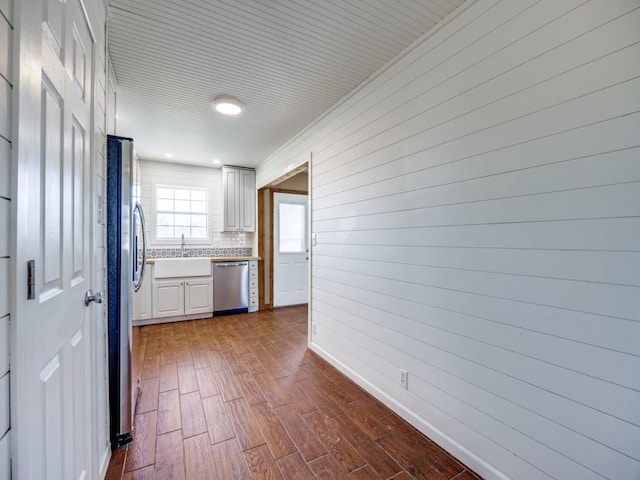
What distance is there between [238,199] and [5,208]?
15.2 feet

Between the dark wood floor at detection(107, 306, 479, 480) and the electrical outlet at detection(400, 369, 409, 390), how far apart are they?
24 centimetres

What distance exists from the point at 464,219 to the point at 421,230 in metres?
0.31

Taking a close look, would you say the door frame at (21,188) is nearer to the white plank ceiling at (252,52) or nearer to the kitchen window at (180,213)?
the white plank ceiling at (252,52)

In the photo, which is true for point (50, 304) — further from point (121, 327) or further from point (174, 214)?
point (174, 214)

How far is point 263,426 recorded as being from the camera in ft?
6.39

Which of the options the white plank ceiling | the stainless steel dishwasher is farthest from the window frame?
the white plank ceiling

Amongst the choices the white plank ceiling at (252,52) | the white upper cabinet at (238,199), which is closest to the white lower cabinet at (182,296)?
the white upper cabinet at (238,199)

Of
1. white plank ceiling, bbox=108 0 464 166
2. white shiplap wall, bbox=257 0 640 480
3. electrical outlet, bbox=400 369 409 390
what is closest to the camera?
white shiplap wall, bbox=257 0 640 480

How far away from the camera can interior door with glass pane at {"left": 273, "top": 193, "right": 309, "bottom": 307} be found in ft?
17.2

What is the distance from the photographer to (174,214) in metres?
4.96

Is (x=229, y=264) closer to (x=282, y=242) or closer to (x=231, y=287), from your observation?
(x=231, y=287)

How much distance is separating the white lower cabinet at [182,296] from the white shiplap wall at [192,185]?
2.79 ft

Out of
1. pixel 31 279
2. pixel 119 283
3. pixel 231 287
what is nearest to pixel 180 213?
pixel 231 287

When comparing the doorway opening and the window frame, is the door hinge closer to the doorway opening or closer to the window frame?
the doorway opening
